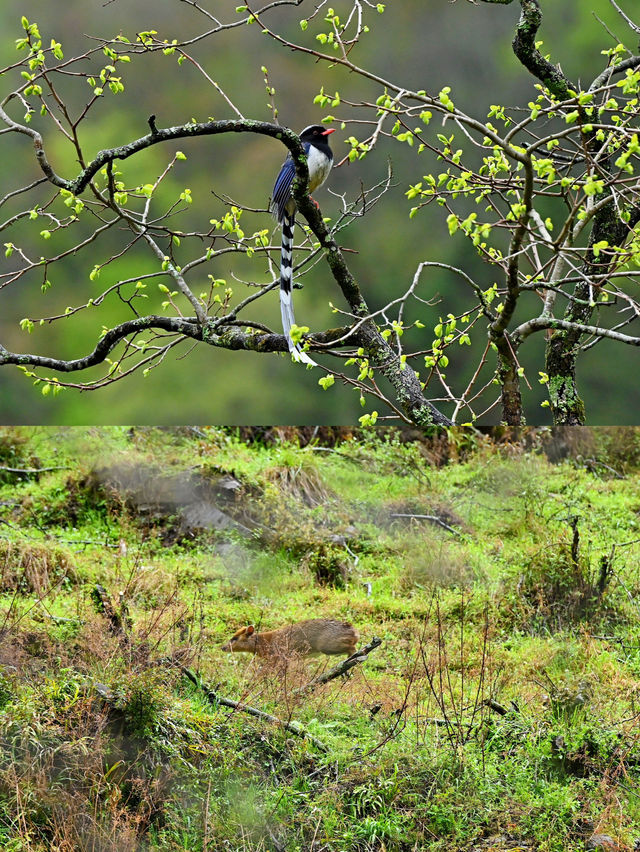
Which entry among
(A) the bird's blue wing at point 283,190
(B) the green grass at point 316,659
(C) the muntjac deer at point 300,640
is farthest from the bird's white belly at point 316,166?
(C) the muntjac deer at point 300,640

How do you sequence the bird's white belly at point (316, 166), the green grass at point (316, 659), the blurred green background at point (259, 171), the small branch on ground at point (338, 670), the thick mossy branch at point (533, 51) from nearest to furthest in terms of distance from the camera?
1. the green grass at point (316, 659)
2. the small branch on ground at point (338, 670)
3. the thick mossy branch at point (533, 51)
4. the bird's white belly at point (316, 166)
5. the blurred green background at point (259, 171)

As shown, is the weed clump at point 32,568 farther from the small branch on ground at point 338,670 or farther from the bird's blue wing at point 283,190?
the bird's blue wing at point 283,190

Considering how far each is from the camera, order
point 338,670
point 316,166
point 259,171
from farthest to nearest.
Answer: point 259,171
point 316,166
point 338,670

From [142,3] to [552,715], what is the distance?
15.0ft

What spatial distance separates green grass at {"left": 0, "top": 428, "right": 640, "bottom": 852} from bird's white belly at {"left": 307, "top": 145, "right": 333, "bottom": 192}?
3.23ft

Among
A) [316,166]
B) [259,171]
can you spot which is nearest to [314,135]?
[316,166]

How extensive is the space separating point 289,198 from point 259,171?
2350 millimetres

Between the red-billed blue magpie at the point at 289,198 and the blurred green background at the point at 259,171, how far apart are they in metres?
1.70

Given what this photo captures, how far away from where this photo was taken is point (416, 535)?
3.11 meters

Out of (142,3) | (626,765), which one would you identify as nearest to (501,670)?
(626,765)

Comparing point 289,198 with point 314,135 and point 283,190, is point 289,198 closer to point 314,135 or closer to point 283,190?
point 283,190

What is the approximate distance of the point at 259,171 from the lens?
5.50 meters

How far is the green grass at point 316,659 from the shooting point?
2650 mm

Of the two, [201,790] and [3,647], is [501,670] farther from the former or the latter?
[3,647]
